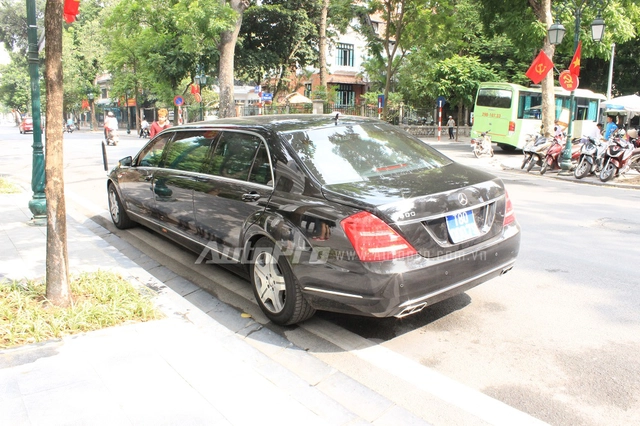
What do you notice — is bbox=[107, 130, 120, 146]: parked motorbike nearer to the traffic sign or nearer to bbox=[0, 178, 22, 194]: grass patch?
bbox=[0, 178, 22, 194]: grass patch

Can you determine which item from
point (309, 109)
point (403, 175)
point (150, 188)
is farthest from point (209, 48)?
point (403, 175)

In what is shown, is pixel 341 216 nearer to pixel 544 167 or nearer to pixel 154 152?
pixel 154 152

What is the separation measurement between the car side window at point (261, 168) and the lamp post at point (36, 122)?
409 centimetres

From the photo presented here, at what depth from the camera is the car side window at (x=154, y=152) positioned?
609 cm

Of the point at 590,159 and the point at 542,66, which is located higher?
the point at 542,66

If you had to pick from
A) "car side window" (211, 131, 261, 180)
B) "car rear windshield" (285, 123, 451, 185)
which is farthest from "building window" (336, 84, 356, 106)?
"car rear windshield" (285, 123, 451, 185)

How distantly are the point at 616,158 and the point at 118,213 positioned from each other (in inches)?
441

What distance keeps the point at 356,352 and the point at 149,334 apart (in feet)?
4.82

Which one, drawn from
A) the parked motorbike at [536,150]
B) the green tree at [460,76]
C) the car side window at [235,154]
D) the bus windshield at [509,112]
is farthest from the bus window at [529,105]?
the car side window at [235,154]

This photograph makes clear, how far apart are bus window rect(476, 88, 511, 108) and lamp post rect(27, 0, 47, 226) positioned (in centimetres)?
1994

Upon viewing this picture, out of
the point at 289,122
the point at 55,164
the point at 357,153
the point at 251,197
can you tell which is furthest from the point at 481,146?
the point at 55,164

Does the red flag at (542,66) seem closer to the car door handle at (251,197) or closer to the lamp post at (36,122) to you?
the lamp post at (36,122)

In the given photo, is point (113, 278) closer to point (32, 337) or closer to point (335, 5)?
point (32, 337)

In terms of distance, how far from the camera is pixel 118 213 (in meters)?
7.29
